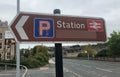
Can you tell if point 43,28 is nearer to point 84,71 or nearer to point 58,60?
point 58,60

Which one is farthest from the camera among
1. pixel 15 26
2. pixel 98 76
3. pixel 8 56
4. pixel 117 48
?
pixel 8 56

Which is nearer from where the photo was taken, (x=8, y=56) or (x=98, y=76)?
(x=98, y=76)

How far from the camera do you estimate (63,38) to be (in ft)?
10.2

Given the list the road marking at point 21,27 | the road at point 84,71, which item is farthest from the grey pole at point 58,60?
the road at point 84,71

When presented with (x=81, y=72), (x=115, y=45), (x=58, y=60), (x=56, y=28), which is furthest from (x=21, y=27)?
(x=115, y=45)

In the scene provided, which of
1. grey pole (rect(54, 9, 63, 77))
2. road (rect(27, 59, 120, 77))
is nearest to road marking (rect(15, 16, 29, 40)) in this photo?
grey pole (rect(54, 9, 63, 77))

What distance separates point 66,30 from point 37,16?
14.0 inches

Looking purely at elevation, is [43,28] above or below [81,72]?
above

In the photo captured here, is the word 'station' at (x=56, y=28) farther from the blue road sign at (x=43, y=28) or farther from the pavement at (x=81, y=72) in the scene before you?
the pavement at (x=81, y=72)

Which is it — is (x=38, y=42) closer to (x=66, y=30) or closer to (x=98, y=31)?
(x=66, y=30)

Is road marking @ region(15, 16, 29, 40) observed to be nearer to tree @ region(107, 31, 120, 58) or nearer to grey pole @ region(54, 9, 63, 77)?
grey pole @ region(54, 9, 63, 77)

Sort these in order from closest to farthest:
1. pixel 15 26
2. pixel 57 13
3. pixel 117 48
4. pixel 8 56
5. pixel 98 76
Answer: pixel 15 26 < pixel 57 13 < pixel 98 76 < pixel 117 48 < pixel 8 56

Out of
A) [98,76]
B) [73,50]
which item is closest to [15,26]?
[98,76]

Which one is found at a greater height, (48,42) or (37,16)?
(37,16)
